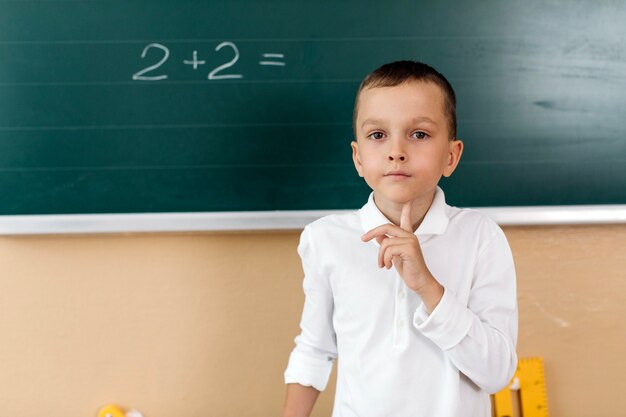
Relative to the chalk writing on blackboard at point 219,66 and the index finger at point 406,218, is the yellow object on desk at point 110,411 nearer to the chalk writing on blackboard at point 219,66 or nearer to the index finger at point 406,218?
the chalk writing on blackboard at point 219,66

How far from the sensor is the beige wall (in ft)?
5.43

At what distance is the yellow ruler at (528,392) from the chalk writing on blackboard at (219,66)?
0.96 metres

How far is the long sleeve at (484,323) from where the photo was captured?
111cm

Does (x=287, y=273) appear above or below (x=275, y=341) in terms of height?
above

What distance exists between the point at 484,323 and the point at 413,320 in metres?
0.13

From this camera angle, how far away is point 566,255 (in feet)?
5.51

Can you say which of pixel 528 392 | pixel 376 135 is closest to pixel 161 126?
pixel 376 135

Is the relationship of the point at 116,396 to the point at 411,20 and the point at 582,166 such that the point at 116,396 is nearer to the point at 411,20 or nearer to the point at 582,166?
the point at 411,20

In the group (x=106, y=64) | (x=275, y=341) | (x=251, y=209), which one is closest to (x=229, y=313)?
(x=275, y=341)

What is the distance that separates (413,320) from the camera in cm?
117

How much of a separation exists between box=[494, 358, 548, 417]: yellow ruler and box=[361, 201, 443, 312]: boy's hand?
68cm

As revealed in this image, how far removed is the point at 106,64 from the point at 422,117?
2.67ft

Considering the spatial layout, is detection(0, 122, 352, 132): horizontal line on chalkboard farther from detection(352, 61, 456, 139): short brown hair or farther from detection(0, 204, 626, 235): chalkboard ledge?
detection(352, 61, 456, 139): short brown hair

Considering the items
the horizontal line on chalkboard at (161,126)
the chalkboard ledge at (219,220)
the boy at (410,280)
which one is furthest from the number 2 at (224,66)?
the boy at (410,280)
